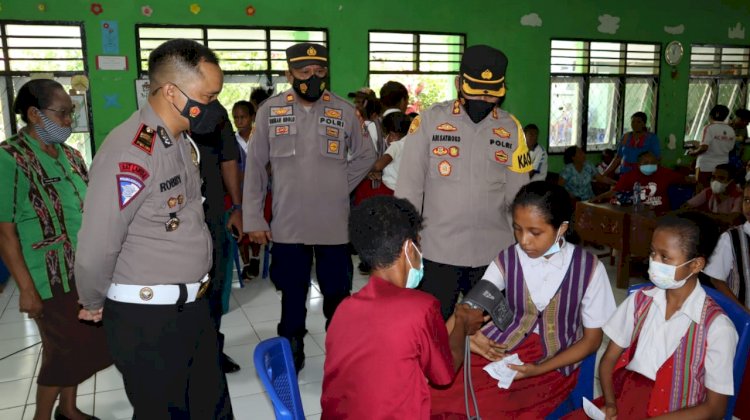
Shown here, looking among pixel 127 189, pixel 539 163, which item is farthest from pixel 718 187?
pixel 127 189

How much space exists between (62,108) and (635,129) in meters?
6.31

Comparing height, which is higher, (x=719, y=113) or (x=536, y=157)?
(x=719, y=113)

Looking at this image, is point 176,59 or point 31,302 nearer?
point 176,59

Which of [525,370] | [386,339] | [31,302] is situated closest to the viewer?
[386,339]

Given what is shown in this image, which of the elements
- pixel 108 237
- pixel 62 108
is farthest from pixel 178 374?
pixel 62 108

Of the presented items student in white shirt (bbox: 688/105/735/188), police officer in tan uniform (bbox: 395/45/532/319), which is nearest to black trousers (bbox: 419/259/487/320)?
police officer in tan uniform (bbox: 395/45/532/319)

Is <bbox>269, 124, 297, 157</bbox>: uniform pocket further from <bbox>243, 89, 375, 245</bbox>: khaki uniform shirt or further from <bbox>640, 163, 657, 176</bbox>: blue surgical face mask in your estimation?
<bbox>640, 163, 657, 176</bbox>: blue surgical face mask

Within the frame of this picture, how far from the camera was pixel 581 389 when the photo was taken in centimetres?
207

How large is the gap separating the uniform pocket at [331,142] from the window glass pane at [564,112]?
6.11 meters

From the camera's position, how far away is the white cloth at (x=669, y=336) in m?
1.64

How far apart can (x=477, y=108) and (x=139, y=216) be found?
1376 mm

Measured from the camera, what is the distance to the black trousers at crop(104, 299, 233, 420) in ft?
5.76

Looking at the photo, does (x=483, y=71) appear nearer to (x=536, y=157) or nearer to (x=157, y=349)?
(x=157, y=349)

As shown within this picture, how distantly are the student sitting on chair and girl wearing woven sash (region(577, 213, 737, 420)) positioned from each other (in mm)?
665
